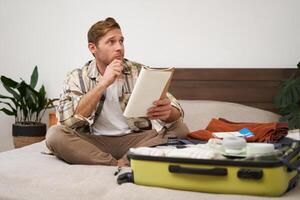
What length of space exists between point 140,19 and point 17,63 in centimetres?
101

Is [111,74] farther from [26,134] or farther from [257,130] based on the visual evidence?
[26,134]

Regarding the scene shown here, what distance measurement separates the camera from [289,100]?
99.4 inches

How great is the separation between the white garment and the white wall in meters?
1.02

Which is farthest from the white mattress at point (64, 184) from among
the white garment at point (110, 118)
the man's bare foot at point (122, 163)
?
the white garment at point (110, 118)

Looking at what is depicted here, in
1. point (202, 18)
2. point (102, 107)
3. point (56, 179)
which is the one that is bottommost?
point (56, 179)

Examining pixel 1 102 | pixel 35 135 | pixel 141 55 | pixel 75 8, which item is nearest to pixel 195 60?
pixel 141 55

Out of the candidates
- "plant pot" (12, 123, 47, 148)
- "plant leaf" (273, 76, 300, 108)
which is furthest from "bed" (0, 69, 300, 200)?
"plant leaf" (273, 76, 300, 108)

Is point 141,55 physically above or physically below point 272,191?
above

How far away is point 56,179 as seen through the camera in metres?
1.52

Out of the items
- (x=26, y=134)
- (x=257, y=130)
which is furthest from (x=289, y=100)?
(x=26, y=134)

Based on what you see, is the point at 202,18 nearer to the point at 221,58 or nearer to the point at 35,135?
the point at 221,58

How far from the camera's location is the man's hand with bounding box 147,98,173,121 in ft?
6.02

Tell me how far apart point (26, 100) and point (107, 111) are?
123 cm

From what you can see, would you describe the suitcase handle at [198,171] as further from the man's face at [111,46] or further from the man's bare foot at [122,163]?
the man's face at [111,46]
